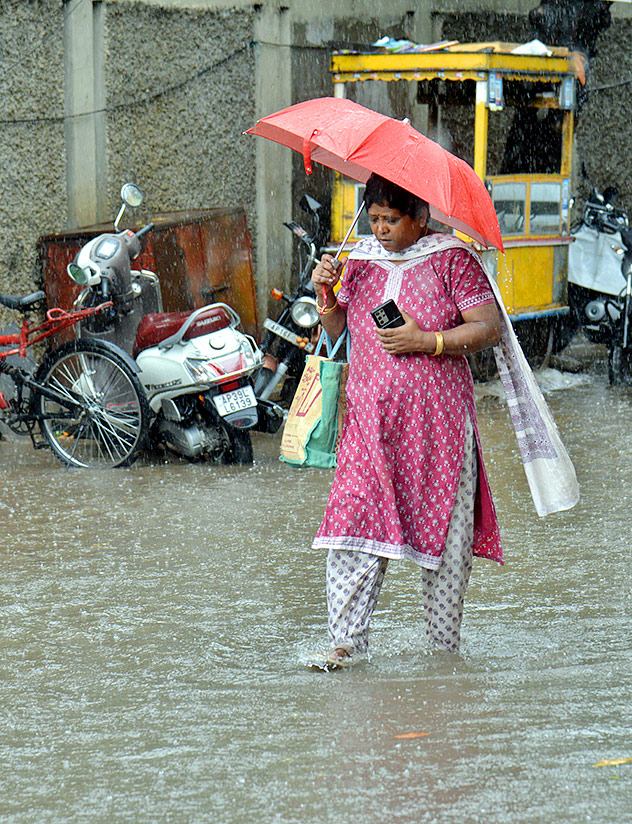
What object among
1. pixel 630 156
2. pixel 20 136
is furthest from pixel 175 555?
pixel 630 156

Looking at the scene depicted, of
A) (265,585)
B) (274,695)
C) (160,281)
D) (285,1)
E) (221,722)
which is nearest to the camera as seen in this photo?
(221,722)

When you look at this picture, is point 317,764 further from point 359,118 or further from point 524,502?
point 524,502

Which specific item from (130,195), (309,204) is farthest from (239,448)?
(309,204)

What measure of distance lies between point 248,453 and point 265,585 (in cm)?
235

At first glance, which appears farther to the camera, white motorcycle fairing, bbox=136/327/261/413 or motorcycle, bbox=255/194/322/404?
motorcycle, bbox=255/194/322/404

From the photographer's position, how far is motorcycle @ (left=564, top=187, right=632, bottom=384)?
9.87m

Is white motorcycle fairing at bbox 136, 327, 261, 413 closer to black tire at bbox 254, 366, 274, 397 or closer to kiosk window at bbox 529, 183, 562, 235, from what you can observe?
black tire at bbox 254, 366, 274, 397

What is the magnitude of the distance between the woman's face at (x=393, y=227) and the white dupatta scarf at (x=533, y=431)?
3.6 inches

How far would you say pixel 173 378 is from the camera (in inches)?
273

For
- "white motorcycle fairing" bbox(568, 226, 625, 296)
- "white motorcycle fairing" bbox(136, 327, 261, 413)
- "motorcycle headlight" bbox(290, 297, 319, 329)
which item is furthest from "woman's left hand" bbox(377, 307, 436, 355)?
"white motorcycle fairing" bbox(568, 226, 625, 296)

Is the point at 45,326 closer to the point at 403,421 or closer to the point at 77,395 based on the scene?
the point at 77,395

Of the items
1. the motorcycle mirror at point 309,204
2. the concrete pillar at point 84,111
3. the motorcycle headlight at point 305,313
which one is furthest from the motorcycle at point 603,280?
the concrete pillar at point 84,111

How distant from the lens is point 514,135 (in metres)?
10.9

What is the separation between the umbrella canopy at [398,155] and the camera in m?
3.54
